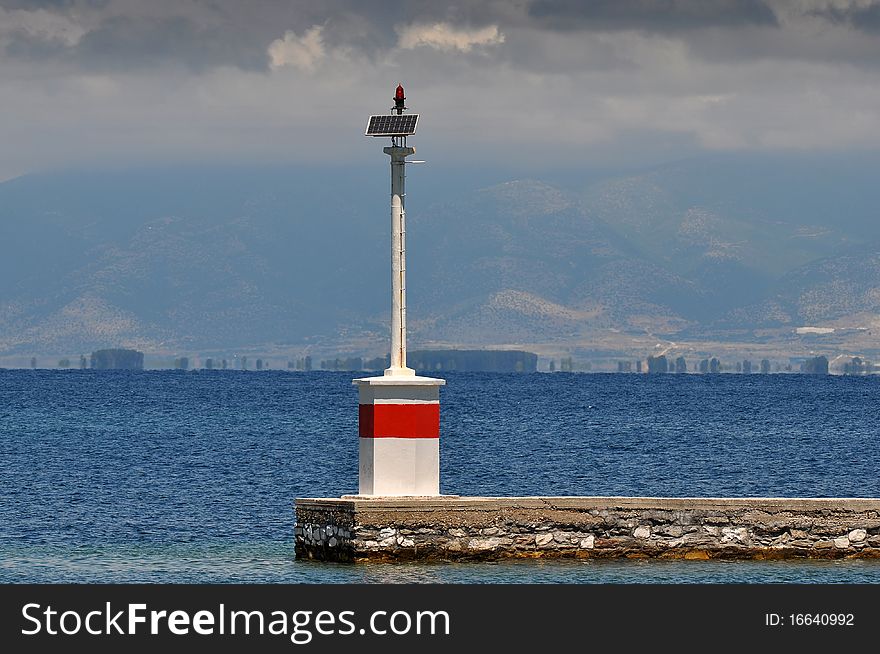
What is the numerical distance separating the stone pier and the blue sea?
0.39 metres

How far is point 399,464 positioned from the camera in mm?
27766

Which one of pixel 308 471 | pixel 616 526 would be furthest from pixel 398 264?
pixel 308 471

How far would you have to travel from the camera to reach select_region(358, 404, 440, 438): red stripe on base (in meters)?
27.8

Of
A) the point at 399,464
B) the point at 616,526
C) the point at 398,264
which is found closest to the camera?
the point at 616,526

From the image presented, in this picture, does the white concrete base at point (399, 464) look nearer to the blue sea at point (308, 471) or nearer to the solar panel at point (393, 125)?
the blue sea at point (308, 471)

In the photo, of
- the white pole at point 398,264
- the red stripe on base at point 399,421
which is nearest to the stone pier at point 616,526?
the red stripe on base at point 399,421

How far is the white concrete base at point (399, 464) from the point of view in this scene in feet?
91.1

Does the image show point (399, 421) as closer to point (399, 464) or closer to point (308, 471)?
point (399, 464)

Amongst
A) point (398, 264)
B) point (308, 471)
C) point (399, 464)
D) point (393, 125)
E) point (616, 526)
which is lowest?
point (308, 471)

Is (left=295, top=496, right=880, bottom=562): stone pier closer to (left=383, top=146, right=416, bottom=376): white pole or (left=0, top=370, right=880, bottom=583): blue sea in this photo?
(left=0, top=370, right=880, bottom=583): blue sea

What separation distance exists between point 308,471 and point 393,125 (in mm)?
27444

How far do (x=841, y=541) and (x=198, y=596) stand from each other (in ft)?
37.4

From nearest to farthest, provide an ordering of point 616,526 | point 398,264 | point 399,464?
1. point 616,526
2. point 399,464
3. point 398,264

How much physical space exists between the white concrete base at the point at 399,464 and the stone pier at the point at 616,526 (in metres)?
0.42
